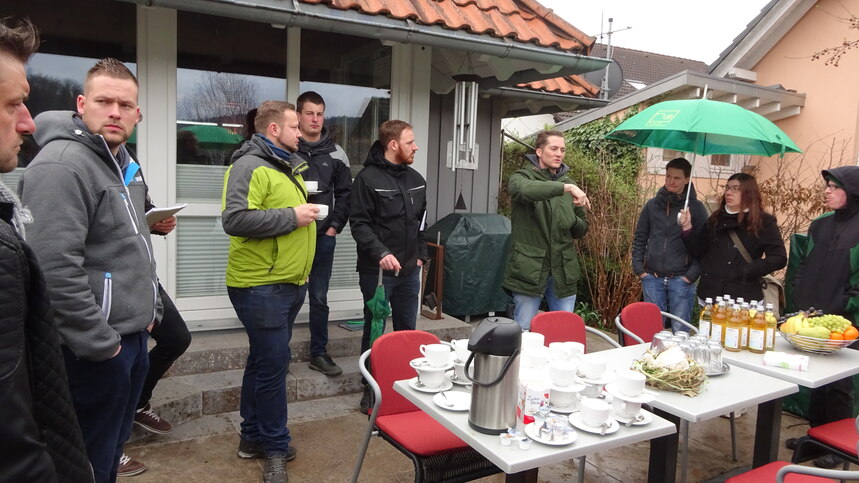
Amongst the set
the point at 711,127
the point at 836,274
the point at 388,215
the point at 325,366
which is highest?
the point at 711,127

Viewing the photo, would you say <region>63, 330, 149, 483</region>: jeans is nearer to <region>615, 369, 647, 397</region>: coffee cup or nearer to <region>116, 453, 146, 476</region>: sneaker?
<region>116, 453, 146, 476</region>: sneaker

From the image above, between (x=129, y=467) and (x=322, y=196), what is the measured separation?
6.91 ft

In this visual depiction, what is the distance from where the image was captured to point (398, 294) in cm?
416

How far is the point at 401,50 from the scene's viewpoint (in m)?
5.23

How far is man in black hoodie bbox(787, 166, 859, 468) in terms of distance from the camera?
373 centimetres

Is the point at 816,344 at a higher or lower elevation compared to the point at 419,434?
higher

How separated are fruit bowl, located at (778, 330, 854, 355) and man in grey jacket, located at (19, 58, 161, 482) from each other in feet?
10.8

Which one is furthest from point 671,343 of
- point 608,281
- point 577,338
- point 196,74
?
point 608,281

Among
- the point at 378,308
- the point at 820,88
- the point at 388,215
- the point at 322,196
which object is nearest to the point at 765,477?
the point at 378,308

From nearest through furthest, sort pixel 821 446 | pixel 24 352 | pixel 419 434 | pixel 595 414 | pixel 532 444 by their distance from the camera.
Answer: pixel 24 352 < pixel 532 444 < pixel 595 414 < pixel 419 434 < pixel 821 446

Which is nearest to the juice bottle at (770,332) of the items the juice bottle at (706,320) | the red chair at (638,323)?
the juice bottle at (706,320)

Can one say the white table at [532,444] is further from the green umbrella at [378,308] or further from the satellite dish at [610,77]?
the satellite dish at [610,77]

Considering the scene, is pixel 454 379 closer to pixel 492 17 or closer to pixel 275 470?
pixel 275 470

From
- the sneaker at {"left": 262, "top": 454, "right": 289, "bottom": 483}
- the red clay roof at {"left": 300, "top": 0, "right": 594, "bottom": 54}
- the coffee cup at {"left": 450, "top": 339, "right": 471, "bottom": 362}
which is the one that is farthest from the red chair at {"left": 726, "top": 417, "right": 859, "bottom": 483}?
the red clay roof at {"left": 300, "top": 0, "right": 594, "bottom": 54}
